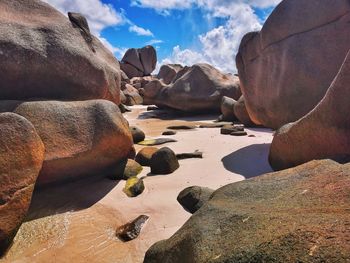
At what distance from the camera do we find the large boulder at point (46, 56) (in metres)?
4.23

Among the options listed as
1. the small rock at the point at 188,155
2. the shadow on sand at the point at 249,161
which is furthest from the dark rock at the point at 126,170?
the shadow on sand at the point at 249,161

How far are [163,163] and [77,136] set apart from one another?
4.23 feet

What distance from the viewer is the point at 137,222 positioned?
330 cm

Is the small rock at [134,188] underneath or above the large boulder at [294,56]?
underneath

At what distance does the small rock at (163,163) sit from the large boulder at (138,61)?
34.3 m

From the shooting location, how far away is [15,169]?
10.3 ft

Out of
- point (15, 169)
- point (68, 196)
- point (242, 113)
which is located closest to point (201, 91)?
point (242, 113)

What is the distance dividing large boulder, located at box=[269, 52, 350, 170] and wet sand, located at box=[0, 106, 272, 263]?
1.96ft

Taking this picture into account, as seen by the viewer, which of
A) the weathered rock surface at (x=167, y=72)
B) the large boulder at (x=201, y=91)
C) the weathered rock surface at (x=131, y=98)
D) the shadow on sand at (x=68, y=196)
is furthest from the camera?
the weathered rock surface at (x=167, y=72)

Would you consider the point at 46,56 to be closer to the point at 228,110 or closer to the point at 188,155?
the point at 188,155

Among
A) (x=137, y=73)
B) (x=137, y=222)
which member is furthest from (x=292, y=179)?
(x=137, y=73)

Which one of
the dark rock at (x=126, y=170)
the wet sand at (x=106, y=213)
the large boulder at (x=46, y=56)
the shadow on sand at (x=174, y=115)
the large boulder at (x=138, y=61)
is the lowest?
the shadow on sand at (x=174, y=115)

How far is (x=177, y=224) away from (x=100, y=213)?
36.4 inches

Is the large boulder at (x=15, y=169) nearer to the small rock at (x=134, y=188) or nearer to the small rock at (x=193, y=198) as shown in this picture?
the small rock at (x=134, y=188)
